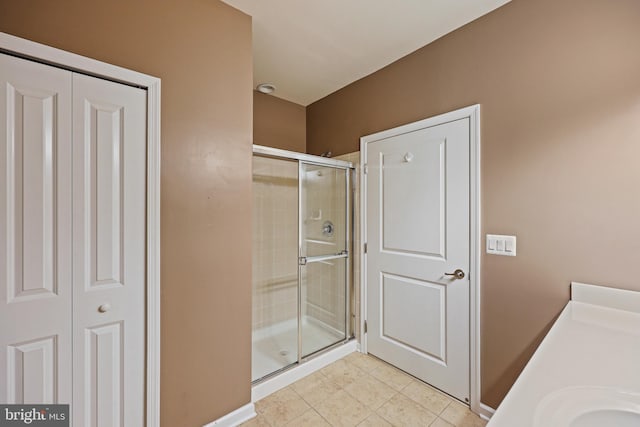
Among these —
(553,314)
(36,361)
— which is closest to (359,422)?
(553,314)

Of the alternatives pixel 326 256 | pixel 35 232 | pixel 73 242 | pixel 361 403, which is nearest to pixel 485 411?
pixel 361 403

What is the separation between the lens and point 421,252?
1.98 metres

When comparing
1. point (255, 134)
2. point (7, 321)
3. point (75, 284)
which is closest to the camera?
point (7, 321)

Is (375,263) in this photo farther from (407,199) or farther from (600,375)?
(600,375)

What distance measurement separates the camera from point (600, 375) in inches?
29.3

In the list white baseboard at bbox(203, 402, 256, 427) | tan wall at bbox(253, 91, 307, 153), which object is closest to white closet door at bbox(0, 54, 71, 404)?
white baseboard at bbox(203, 402, 256, 427)

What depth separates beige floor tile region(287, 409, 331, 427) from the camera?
1.60m

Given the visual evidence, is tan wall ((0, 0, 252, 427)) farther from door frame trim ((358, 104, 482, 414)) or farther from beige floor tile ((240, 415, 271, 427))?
door frame trim ((358, 104, 482, 414))

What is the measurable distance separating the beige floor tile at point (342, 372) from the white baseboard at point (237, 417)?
65 cm

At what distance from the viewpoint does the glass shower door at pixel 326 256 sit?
2.48m

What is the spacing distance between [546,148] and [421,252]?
977 mm

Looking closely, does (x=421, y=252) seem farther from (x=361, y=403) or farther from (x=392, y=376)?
(x=361, y=403)

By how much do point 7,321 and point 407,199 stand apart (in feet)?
7.43

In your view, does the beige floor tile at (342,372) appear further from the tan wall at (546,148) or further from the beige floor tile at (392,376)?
the tan wall at (546,148)
